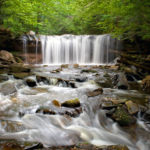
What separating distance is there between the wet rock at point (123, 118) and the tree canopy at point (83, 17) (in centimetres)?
245

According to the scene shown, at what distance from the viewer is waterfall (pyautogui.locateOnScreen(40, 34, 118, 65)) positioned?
17219mm

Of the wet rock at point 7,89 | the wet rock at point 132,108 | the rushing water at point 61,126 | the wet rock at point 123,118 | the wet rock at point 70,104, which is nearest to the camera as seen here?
the rushing water at point 61,126

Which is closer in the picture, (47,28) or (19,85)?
(19,85)

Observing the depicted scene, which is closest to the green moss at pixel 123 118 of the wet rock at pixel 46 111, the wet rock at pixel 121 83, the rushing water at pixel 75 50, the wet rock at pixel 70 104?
the wet rock at pixel 70 104

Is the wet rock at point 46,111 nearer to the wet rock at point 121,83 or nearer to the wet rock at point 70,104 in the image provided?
the wet rock at point 70,104

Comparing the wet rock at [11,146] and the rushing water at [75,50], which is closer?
the wet rock at [11,146]

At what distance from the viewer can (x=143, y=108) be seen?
5.02 meters

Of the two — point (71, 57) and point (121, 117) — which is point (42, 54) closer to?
point (71, 57)

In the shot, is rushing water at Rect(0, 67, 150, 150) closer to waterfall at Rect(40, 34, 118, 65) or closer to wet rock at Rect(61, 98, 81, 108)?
wet rock at Rect(61, 98, 81, 108)

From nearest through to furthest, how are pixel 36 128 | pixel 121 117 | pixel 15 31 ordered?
pixel 36 128 → pixel 121 117 → pixel 15 31

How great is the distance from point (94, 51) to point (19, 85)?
1160 cm

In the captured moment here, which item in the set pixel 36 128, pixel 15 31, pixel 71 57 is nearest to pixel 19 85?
pixel 36 128

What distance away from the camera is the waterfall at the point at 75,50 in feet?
56.5

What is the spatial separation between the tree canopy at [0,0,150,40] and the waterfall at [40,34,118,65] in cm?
170
